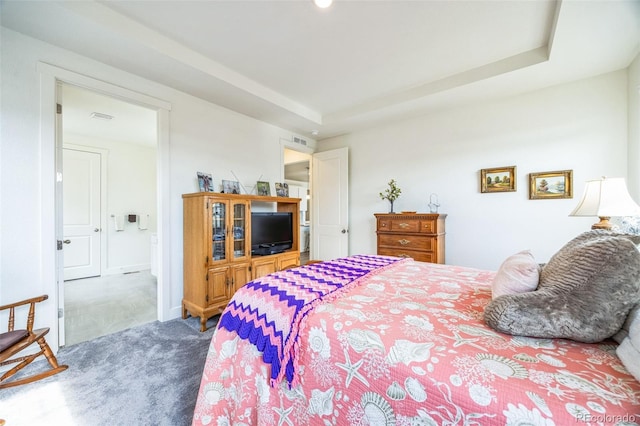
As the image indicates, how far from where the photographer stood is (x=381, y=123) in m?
3.97

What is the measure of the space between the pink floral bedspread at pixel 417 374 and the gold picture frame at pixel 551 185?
7.34 feet

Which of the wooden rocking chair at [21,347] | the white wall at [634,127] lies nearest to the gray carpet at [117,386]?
the wooden rocking chair at [21,347]

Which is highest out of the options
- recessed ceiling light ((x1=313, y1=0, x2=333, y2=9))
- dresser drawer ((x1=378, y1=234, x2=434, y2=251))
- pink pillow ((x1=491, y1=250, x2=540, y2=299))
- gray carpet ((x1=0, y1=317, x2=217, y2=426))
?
recessed ceiling light ((x1=313, y1=0, x2=333, y2=9))

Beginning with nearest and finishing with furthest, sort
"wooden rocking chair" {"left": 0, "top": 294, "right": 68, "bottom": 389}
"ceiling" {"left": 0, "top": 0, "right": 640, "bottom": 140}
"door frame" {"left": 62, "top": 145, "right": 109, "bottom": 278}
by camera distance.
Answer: "wooden rocking chair" {"left": 0, "top": 294, "right": 68, "bottom": 389}, "ceiling" {"left": 0, "top": 0, "right": 640, "bottom": 140}, "door frame" {"left": 62, "top": 145, "right": 109, "bottom": 278}

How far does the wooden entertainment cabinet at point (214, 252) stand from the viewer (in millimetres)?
2674

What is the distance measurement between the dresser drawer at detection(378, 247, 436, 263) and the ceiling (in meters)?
1.93

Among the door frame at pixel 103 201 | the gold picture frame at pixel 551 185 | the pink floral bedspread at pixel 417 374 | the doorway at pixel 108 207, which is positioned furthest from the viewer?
the door frame at pixel 103 201

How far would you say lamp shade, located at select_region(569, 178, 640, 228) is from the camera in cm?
180

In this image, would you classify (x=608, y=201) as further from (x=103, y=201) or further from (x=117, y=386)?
(x=103, y=201)

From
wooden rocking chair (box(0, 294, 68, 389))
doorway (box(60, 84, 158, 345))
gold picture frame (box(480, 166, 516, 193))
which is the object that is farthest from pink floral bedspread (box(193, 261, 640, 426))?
doorway (box(60, 84, 158, 345))

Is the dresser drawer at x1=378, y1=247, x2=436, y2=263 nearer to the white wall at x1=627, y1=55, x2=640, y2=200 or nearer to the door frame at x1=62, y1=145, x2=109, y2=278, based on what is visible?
the white wall at x1=627, y1=55, x2=640, y2=200

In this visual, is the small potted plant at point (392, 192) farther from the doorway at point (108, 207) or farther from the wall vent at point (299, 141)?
the doorway at point (108, 207)

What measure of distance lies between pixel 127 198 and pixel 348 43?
5250 millimetres

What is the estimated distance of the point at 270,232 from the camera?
3510mm
